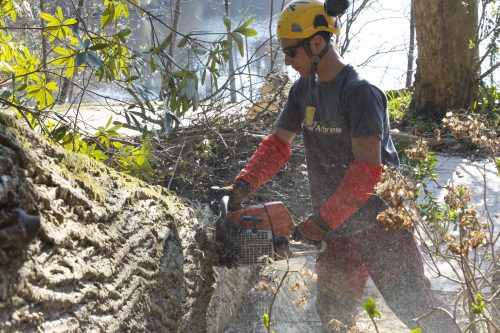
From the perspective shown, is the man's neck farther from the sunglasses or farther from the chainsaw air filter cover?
the chainsaw air filter cover

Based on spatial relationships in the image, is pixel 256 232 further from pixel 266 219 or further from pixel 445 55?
pixel 445 55

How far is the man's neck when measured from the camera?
3184mm

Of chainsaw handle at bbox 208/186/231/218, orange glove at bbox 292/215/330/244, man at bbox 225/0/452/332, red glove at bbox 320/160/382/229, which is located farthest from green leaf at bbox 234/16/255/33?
orange glove at bbox 292/215/330/244

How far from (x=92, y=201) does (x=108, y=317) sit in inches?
16.8

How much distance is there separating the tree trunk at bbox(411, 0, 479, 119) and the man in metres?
5.66

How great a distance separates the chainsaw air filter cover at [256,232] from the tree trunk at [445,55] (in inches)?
245

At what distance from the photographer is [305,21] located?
322 cm

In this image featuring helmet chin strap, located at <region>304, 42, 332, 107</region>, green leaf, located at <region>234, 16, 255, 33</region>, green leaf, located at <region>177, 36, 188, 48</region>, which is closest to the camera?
helmet chin strap, located at <region>304, 42, 332, 107</region>

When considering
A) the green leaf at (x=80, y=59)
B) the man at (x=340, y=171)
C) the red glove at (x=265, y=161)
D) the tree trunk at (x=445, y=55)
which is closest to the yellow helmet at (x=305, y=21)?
the man at (x=340, y=171)

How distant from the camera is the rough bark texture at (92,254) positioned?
1.73m

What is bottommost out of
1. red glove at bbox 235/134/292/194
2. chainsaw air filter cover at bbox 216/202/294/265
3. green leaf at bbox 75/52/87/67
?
chainsaw air filter cover at bbox 216/202/294/265

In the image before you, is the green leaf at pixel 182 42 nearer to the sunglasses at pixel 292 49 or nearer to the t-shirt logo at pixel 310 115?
the sunglasses at pixel 292 49

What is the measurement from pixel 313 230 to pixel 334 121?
57cm

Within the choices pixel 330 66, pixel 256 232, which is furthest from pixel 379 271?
pixel 330 66
